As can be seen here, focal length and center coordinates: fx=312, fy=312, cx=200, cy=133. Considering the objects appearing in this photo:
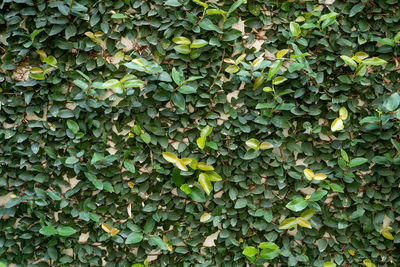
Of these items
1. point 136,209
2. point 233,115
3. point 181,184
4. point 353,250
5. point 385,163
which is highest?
point 233,115

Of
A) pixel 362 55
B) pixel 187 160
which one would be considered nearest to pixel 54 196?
pixel 187 160

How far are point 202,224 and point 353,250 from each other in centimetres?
73

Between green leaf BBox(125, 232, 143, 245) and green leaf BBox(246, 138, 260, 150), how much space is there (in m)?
0.64

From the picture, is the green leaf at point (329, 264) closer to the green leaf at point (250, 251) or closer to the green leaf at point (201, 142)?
the green leaf at point (250, 251)

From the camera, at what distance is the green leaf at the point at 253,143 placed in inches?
54.2

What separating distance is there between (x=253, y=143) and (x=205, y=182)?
274 millimetres

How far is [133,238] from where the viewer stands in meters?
1.39

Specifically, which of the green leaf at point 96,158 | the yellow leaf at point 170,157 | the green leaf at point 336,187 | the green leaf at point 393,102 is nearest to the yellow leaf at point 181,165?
the yellow leaf at point 170,157

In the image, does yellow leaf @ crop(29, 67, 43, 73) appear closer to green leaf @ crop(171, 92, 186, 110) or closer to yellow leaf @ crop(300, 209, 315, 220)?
green leaf @ crop(171, 92, 186, 110)

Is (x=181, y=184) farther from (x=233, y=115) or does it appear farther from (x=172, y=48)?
(x=172, y=48)

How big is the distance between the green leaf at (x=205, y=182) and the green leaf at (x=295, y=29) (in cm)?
74

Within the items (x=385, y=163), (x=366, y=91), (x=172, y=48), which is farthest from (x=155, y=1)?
(x=385, y=163)

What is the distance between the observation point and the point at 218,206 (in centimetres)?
144

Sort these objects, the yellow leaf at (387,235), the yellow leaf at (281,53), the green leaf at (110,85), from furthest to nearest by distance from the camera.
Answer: the yellow leaf at (387,235) < the yellow leaf at (281,53) < the green leaf at (110,85)
